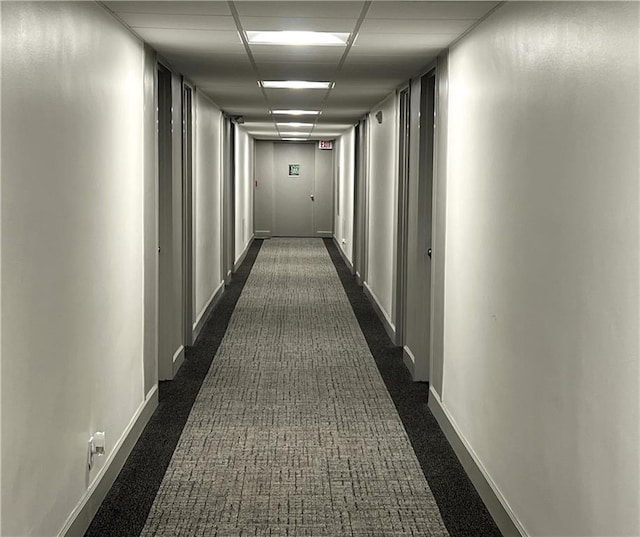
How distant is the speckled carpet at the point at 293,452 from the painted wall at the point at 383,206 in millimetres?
725

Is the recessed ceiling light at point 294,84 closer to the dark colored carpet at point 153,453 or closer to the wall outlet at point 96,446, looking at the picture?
the dark colored carpet at point 153,453

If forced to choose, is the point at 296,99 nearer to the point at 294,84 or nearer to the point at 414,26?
the point at 294,84

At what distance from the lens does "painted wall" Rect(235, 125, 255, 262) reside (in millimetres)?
12859

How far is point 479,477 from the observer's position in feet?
12.6

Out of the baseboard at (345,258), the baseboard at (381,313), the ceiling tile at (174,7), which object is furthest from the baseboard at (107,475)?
the baseboard at (345,258)

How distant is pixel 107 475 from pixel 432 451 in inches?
65.1

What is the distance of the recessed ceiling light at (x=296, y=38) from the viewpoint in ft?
14.2

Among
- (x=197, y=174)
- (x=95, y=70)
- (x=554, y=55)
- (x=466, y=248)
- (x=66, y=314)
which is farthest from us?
(x=197, y=174)

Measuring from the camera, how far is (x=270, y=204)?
62.0 ft

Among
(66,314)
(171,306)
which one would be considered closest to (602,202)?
(66,314)

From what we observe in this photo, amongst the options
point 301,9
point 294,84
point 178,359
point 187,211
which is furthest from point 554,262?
point 294,84

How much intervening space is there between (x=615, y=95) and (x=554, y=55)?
0.61 m

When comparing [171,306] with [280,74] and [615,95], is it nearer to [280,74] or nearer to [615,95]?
[280,74]

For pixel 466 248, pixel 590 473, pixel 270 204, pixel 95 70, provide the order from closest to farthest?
pixel 590 473, pixel 95 70, pixel 466 248, pixel 270 204
